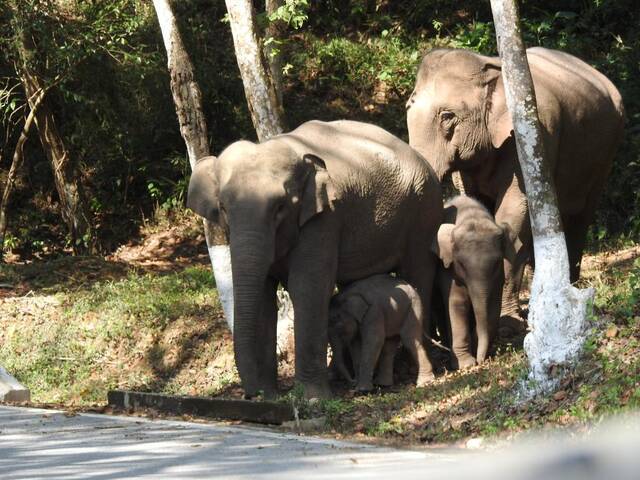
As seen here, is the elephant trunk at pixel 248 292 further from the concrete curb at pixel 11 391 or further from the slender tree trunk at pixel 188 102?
the slender tree trunk at pixel 188 102

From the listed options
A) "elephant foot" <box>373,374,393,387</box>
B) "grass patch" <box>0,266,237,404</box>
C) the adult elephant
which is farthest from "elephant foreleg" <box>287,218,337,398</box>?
the adult elephant

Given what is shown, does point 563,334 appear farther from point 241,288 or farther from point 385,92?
point 385,92

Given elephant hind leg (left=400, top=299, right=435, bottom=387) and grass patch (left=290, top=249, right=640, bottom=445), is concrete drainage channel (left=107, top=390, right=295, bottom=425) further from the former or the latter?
elephant hind leg (left=400, top=299, right=435, bottom=387)

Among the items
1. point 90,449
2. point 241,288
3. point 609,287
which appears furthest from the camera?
point 609,287

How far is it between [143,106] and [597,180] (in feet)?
31.7

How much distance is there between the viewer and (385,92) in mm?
21766

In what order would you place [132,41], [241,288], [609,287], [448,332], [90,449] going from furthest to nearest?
[132,41]
[448,332]
[609,287]
[241,288]
[90,449]

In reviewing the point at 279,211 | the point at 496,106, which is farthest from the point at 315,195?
the point at 496,106

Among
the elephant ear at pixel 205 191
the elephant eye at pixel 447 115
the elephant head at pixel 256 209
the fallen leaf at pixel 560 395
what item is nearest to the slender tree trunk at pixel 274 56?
the elephant eye at pixel 447 115

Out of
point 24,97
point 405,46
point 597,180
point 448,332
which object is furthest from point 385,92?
point 448,332

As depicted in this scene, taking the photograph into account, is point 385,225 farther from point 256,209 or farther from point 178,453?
point 178,453

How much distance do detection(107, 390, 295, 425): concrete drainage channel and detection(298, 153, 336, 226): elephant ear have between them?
1961mm

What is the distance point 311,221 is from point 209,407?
6.94 feet

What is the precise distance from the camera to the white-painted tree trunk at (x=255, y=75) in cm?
1158
